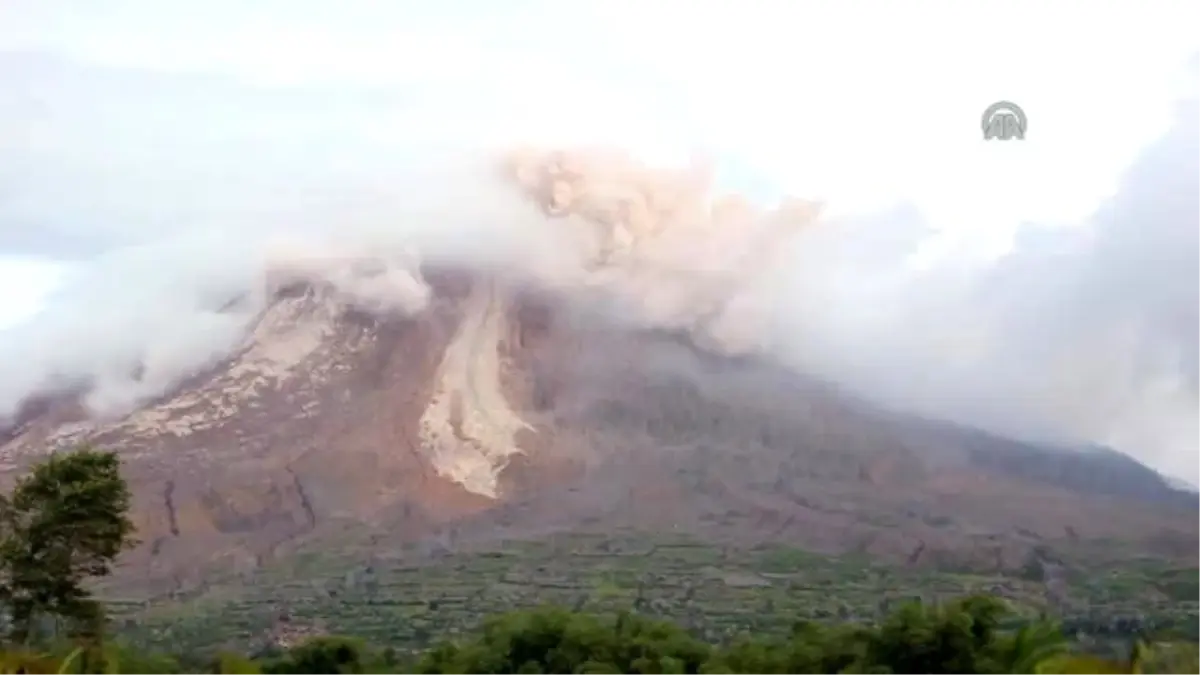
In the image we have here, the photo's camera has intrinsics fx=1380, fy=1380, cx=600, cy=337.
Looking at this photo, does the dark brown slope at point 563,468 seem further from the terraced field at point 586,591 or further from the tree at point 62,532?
the tree at point 62,532

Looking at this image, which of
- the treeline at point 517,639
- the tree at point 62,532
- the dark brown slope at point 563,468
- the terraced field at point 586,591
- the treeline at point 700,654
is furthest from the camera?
the dark brown slope at point 563,468

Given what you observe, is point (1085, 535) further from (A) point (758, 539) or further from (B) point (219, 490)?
(B) point (219, 490)

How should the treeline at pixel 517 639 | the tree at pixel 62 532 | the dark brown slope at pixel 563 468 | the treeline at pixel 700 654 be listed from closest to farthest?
the treeline at pixel 700 654 → the treeline at pixel 517 639 → the tree at pixel 62 532 → the dark brown slope at pixel 563 468

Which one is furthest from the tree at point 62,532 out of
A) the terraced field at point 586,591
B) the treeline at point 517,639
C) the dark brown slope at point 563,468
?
the dark brown slope at point 563,468

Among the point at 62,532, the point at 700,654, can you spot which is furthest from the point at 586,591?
the point at 62,532

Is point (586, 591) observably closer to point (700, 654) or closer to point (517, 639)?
point (517, 639)

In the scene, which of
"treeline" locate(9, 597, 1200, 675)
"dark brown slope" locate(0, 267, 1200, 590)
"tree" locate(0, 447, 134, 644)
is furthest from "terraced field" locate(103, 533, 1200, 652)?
"tree" locate(0, 447, 134, 644)

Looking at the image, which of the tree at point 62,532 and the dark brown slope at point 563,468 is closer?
the tree at point 62,532
